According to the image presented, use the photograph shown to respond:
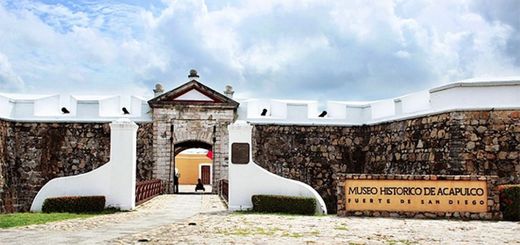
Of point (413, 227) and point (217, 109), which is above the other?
point (217, 109)

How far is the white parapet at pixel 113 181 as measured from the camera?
1318 cm

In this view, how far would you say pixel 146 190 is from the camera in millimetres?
15734

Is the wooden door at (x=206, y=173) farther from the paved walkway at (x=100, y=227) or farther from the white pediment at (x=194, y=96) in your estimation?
the paved walkway at (x=100, y=227)

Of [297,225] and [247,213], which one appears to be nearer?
[297,225]

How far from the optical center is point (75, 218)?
36.4 ft

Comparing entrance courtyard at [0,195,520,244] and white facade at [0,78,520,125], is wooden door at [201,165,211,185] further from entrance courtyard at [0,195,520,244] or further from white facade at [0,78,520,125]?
entrance courtyard at [0,195,520,244]

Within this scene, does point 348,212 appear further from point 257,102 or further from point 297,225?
point 257,102

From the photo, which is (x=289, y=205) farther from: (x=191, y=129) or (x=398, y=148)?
(x=191, y=129)

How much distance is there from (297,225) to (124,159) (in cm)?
488

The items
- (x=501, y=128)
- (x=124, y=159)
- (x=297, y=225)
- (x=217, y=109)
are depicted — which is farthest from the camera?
(x=217, y=109)

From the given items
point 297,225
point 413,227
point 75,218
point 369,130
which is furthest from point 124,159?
point 369,130

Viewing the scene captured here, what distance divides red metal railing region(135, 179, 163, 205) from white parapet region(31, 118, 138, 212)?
0.89 metres

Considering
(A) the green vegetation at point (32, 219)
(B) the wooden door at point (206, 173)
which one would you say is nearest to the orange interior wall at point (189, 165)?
(B) the wooden door at point (206, 173)

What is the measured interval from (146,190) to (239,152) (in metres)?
3.65
